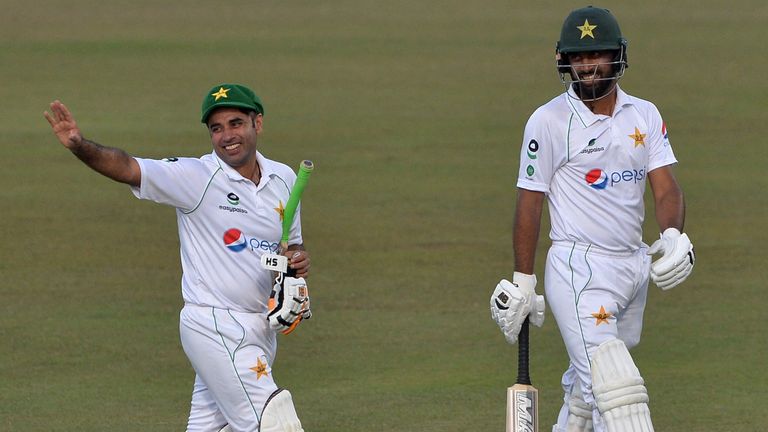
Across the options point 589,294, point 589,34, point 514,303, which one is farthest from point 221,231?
point 589,34

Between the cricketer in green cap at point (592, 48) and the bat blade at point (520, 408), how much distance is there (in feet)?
4.58

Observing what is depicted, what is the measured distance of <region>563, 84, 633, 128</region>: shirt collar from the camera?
24.2 feet

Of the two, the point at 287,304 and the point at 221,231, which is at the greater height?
the point at 221,231

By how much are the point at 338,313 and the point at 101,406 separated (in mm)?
3115

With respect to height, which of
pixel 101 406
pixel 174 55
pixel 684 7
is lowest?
pixel 101 406

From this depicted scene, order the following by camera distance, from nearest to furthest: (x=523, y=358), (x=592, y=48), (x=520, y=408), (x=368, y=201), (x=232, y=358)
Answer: (x=232, y=358) < (x=520, y=408) < (x=523, y=358) < (x=592, y=48) < (x=368, y=201)

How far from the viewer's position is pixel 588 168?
7.34 m

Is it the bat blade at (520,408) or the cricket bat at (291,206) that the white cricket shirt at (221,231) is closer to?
the cricket bat at (291,206)

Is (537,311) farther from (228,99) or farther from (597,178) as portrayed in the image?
(228,99)

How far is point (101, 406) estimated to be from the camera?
9531 millimetres

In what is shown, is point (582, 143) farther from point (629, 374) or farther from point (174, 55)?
point (174, 55)

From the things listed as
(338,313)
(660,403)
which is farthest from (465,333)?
(660,403)

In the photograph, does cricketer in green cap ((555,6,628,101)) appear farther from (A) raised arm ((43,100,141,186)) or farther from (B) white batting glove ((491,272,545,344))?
(A) raised arm ((43,100,141,186))

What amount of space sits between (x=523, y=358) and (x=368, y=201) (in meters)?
10.4
